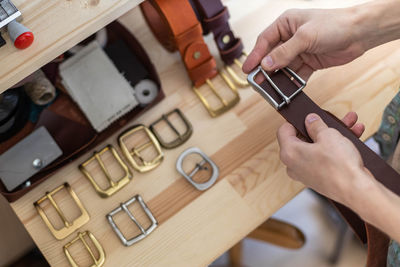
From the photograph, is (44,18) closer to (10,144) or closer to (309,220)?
(10,144)

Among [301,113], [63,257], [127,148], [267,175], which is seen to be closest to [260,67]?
[301,113]

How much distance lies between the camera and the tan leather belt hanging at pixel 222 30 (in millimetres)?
827

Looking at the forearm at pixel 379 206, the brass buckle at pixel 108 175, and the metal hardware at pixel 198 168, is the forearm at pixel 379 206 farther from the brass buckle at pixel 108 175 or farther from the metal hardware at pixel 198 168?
the brass buckle at pixel 108 175

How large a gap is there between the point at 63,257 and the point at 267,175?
42 centimetres

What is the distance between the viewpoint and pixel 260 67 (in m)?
0.74

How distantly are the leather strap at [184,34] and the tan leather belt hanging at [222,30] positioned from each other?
0.03m

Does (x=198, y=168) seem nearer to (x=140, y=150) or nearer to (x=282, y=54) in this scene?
(x=140, y=150)

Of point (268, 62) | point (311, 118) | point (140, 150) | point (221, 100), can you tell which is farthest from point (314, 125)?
point (140, 150)

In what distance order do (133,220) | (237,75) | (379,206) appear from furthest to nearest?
(237,75) < (133,220) < (379,206)

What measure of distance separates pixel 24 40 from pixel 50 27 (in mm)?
45

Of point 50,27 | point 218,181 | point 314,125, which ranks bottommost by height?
point 218,181

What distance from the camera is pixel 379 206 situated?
0.56m

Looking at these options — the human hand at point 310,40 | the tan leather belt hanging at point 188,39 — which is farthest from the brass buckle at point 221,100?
the human hand at point 310,40

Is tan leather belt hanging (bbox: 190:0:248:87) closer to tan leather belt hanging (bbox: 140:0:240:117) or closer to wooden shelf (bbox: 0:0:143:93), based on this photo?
tan leather belt hanging (bbox: 140:0:240:117)
